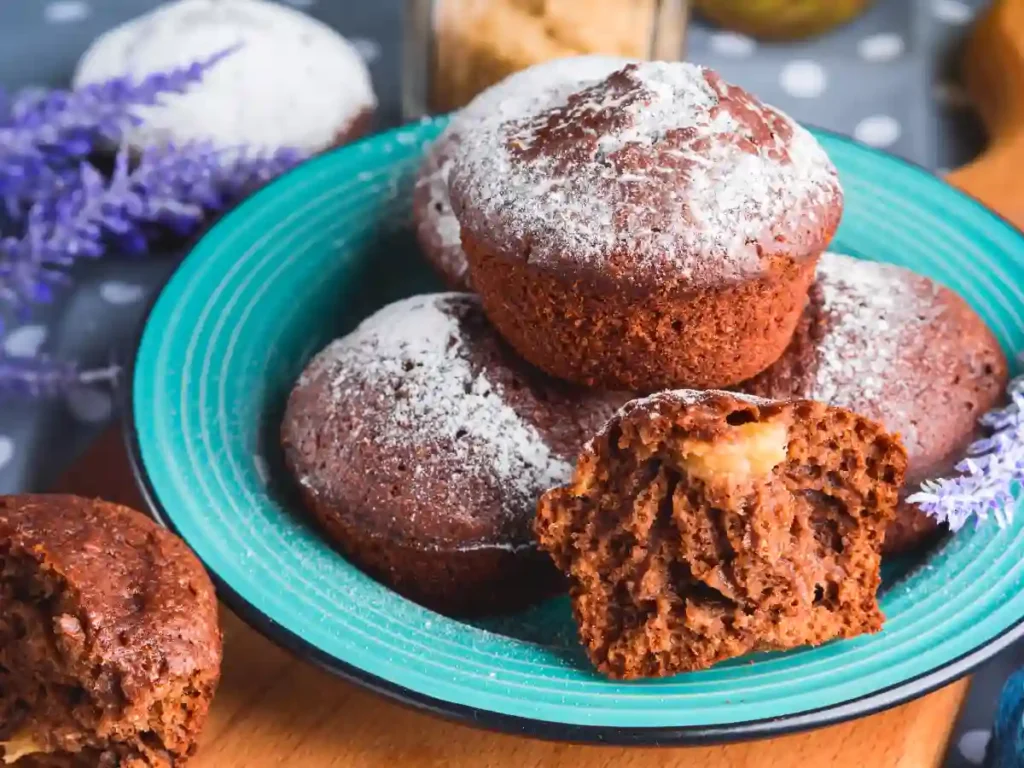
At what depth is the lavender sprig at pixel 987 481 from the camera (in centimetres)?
149

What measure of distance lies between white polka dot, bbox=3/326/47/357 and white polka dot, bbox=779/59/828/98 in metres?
1.67

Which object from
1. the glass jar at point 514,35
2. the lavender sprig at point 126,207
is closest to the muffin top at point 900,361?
the glass jar at point 514,35

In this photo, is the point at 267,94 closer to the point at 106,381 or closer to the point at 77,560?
the point at 106,381

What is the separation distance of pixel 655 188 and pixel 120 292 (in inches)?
47.6

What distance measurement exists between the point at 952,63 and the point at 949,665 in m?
1.96

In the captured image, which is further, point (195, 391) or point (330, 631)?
point (195, 391)

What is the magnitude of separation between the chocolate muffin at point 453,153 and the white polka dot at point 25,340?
747mm

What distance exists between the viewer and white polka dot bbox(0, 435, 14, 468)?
198 centimetres

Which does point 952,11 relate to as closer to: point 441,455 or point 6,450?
point 441,455

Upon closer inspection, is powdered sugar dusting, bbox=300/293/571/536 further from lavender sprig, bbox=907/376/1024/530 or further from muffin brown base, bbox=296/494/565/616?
lavender sprig, bbox=907/376/1024/530

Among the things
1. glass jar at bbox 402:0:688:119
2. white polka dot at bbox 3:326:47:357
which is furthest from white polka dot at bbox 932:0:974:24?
white polka dot at bbox 3:326:47:357

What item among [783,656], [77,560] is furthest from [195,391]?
[783,656]

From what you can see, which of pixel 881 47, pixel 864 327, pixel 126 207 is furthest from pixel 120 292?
pixel 881 47

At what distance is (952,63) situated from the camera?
2918 millimetres
